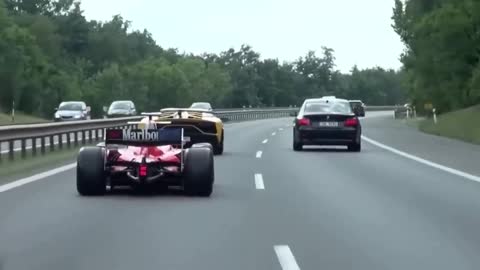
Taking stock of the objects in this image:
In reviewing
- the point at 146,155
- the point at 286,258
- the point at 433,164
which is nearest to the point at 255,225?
the point at 286,258

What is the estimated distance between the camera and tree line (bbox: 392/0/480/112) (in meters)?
50.9

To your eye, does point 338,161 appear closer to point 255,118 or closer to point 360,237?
point 360,237

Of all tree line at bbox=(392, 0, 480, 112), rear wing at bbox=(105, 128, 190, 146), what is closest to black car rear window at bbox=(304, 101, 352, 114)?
rear wing at bbox=(105, 128, 190, 146)

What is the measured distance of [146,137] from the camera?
15703 mm

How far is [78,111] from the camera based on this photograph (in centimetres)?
5562

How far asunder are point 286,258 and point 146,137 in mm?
6175

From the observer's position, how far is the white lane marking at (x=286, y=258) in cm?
943

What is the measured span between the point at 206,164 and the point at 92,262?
5.79m

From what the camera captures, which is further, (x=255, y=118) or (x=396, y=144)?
(x=255, y=118)

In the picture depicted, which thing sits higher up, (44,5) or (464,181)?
(44,5)

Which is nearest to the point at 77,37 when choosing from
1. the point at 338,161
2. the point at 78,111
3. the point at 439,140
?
the point at 78,111

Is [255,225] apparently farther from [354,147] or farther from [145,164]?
[354,147]

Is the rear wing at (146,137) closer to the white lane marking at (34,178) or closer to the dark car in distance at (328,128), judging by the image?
the white lane marking at (34,178)

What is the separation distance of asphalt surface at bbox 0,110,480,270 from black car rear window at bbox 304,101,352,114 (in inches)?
392
